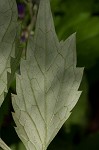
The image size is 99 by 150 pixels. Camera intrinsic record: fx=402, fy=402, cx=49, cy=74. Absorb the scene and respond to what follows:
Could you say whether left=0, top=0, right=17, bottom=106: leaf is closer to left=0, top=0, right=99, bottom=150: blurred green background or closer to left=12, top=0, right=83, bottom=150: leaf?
left=12, top=0, right=83, bottom=150: leaf

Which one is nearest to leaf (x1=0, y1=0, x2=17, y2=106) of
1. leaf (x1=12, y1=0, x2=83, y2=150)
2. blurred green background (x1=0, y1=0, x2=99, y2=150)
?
leaf (x1=12, y1=0, x2=83, y2=150)

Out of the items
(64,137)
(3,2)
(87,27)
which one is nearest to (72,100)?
(3,2)

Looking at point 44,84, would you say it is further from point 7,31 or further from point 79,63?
point 79,63

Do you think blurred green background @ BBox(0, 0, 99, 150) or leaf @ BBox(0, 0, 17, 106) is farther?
blurred green background @ BBox(0, 0, 99, 150)

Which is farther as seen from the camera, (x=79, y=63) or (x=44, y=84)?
(x=79, y=63)

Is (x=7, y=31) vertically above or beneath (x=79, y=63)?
above

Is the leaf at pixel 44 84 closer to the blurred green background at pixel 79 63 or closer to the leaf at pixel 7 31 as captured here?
the leaf at pixel 7 31

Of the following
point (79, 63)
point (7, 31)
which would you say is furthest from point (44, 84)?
point (79, 63)
